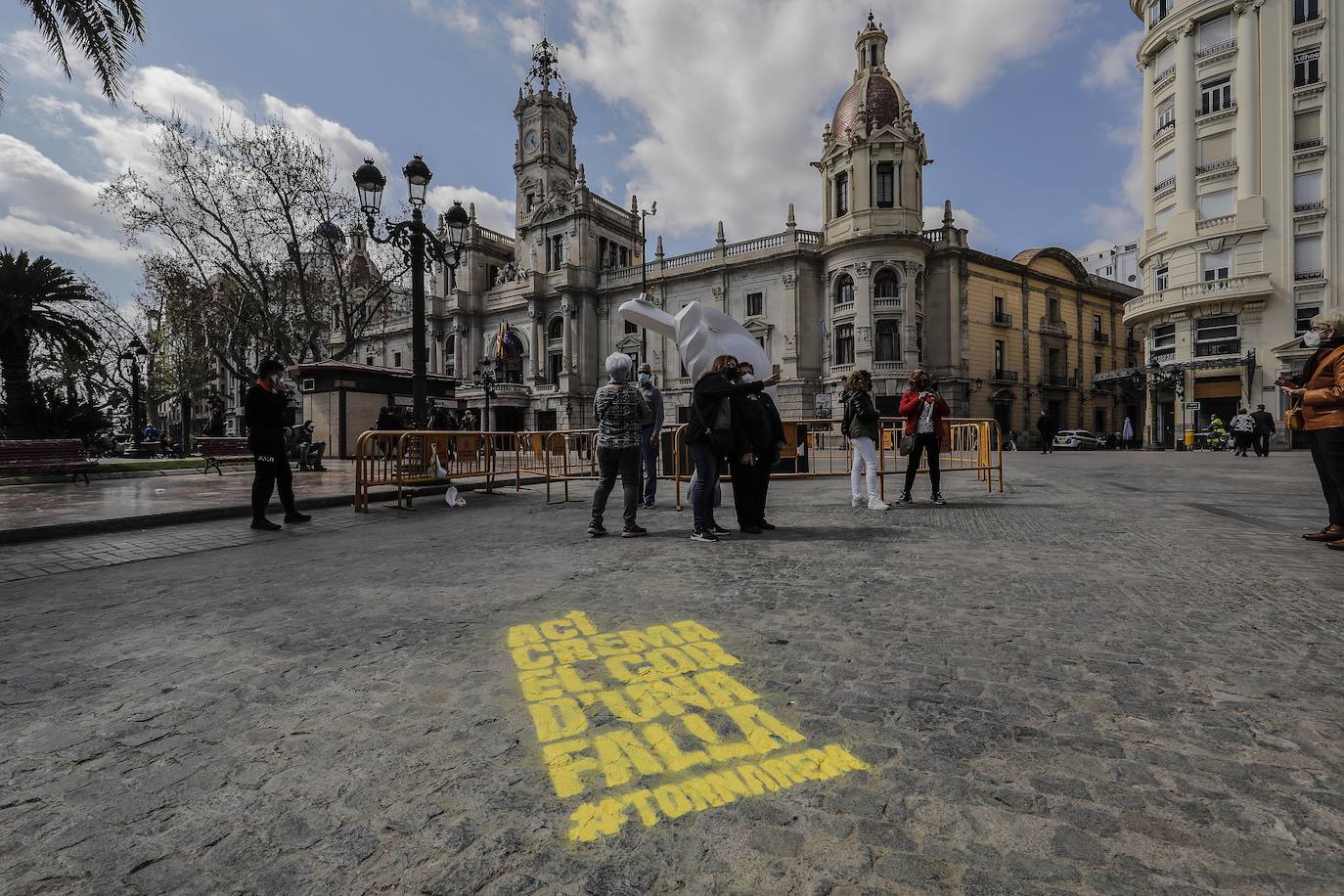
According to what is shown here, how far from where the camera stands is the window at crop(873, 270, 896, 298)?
32.8 m

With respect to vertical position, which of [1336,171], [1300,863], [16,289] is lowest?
[1300,863]

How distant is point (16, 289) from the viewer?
18.0 meters

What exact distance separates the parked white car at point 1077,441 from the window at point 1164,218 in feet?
38.4

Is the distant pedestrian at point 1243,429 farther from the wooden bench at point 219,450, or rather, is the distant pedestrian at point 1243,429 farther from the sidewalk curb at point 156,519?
the wooden bench at point 219,450

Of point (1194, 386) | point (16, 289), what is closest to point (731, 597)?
point (16, 289)

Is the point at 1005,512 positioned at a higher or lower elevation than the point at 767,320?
lower

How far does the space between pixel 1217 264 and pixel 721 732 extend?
37.4m

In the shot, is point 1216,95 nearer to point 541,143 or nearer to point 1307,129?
point 1307,129

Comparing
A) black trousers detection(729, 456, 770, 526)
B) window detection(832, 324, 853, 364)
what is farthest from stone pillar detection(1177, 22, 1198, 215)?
black trousers detection(729, 456, 770, 526)

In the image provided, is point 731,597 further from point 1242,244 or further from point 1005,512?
point 1242,244

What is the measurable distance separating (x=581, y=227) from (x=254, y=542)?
131 ft

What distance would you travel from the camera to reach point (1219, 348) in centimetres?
2831

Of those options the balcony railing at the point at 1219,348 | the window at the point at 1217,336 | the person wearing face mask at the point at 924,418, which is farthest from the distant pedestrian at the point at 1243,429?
the person wearing face mask at the point at 924,418

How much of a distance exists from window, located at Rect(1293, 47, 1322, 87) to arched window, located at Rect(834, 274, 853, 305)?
19846 mm
